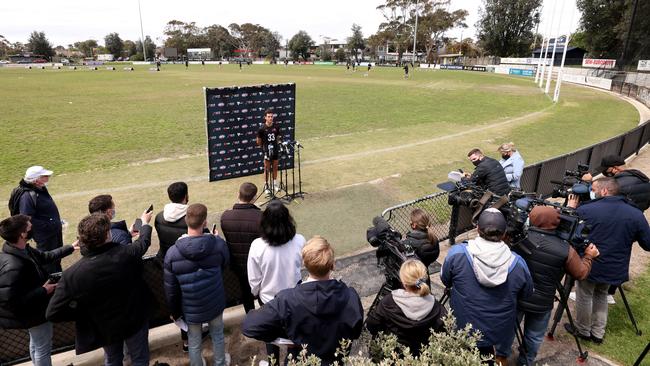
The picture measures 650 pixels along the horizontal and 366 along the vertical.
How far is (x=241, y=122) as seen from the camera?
33.0 feet

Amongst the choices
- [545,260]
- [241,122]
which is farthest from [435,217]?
[241,122]

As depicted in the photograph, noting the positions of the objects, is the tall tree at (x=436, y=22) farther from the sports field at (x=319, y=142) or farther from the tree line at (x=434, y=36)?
the sports field at (x=319, y=142)

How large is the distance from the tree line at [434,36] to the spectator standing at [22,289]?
52093 millimetres

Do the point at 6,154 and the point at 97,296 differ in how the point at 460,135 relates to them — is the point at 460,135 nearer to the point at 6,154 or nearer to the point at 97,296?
the point at 97,296

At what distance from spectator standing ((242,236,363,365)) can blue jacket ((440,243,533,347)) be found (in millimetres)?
1061

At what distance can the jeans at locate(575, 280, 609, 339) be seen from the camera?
4438 millimetres

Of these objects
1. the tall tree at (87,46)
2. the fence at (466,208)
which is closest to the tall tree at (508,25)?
the fence at (466,208)

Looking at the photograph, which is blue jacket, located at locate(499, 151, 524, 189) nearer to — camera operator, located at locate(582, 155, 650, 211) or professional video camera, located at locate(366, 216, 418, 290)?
camera operator, located at locate(582, 155, 650, 211)

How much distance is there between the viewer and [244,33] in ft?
502

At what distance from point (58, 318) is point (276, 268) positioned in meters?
1.83

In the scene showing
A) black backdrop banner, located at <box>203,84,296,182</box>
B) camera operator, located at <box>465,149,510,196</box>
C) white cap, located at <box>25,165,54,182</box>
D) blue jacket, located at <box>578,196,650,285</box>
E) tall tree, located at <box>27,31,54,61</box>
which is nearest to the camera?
blue jacket, located at <box>578,196,650,285</box>

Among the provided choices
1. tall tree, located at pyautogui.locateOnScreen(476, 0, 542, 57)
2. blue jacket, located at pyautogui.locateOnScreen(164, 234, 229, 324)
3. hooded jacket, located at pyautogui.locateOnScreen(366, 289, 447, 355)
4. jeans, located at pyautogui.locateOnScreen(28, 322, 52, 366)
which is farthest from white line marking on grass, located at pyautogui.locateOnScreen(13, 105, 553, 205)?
tall tree, located at pyautogui.locateOnScreen(476, 0, 542, 57)

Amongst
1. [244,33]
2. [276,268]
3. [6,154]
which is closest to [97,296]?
[276,268]

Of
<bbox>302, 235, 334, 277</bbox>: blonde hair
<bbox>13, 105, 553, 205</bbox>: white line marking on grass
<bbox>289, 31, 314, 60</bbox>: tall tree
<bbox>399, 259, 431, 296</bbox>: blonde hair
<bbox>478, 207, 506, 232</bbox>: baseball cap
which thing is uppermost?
<bbox>289, 31, 314, 60</bbox>: tall tree
